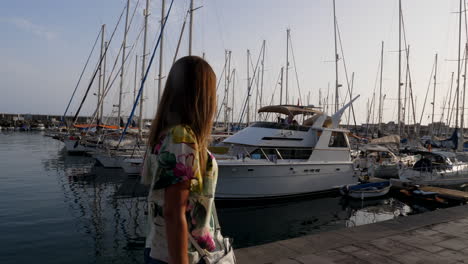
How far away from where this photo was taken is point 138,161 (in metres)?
20.1

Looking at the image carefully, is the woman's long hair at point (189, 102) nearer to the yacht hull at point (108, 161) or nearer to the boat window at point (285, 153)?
the boat window at point (285, 153)

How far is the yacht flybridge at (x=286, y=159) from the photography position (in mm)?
12875

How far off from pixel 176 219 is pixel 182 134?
393mm

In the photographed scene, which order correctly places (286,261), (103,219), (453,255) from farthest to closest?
(103,219)
(453,255)
(286,261)

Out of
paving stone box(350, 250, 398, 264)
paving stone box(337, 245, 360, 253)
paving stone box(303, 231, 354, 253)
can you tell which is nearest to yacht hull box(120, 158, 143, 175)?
paving stone box(303, 231, 354, 253)

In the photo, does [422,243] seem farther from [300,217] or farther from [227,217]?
[227,217]

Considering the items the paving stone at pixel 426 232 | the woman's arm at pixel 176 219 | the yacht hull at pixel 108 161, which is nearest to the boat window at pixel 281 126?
the paving stone at pixel 426 232

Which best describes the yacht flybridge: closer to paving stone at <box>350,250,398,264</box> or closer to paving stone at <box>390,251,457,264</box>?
paving stone at <box>350,250,398,264</box>

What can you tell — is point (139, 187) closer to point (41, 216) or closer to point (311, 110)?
point (41, 216)

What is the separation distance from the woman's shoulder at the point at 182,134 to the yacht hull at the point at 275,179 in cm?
1068

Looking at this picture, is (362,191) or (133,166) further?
(133,166)

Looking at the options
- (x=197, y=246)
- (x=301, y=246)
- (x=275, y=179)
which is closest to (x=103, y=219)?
(x=275, y=179)

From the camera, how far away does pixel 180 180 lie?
4.90ft

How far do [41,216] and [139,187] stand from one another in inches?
254
